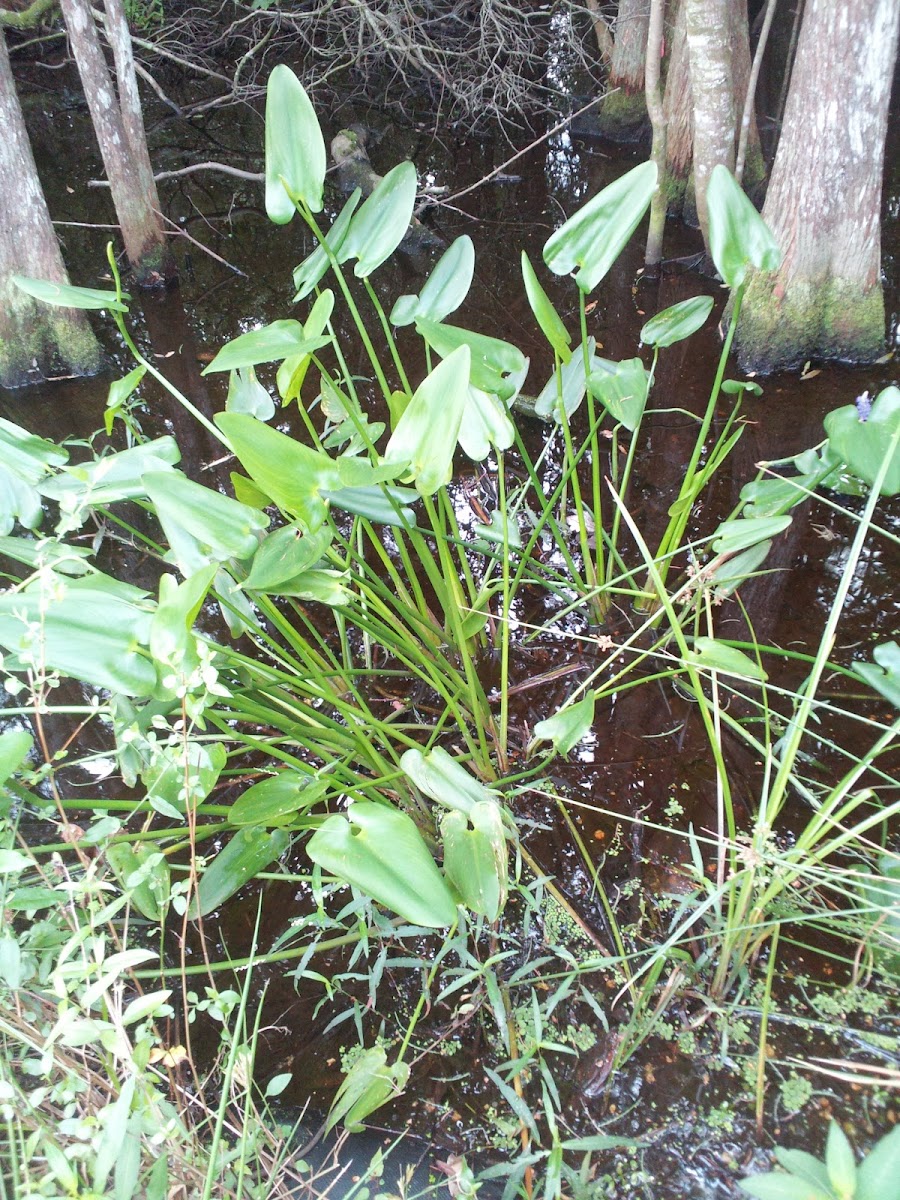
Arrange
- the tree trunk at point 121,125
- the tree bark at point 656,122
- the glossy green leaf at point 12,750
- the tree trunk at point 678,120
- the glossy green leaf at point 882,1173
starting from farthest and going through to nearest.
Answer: the tree trunk at point 678,120, the tree trunk at point 121,125, the tree bark at point 656,122, the glossy green leaf at point 12,750, the glossy green leaf at point 882,1173

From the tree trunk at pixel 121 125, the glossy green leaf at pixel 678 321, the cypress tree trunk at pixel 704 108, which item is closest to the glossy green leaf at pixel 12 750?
the glossy green leaf at pixel 678 321

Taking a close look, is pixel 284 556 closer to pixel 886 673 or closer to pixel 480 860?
pixel 480 860

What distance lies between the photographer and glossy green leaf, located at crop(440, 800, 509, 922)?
0.94 meters

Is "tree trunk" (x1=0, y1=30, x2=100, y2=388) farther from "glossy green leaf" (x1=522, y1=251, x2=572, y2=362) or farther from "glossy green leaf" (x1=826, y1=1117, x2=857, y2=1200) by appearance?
"glossy green leaf" (x1=826, y1=1117, x2=857, y2=1200)

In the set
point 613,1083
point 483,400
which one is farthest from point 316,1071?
point 483,400

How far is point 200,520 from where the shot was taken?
1.02 meters

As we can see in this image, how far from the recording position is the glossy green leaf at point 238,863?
1084mm

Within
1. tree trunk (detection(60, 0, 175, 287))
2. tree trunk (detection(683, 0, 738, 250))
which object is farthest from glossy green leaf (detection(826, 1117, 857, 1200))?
tree trunk (detection(60, 0, 175, 287))

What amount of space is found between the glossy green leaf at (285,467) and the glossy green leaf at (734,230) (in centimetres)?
70

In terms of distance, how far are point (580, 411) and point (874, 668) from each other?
1556 mm

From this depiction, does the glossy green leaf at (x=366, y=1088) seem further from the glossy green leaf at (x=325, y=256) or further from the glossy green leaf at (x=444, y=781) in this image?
the glossy green leaf at (x=325, y=256)

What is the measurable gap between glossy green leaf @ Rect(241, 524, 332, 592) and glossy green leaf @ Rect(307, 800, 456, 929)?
296 millimetres

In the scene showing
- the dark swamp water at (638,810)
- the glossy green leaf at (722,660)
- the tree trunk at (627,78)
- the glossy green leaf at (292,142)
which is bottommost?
Answer: the dark swamp water at (638,810)

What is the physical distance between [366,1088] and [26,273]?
289cm
